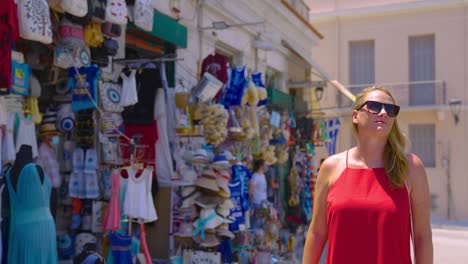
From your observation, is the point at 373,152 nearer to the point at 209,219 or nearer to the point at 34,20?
the point at 34,20

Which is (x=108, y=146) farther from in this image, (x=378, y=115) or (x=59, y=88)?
(x=378, y=115)

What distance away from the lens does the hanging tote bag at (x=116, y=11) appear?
20.2ft

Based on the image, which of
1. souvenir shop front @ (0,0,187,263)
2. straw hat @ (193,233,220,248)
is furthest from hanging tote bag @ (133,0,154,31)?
straw hat @ (193,233,220,248)

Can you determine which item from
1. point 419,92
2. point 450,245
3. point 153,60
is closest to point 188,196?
point 153,60

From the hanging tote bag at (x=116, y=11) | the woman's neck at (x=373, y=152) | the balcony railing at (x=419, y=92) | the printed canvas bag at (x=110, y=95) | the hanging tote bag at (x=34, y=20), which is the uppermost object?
the balcony railing at (x=419, y=92)

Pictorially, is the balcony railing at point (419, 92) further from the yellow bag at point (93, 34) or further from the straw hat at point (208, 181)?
the yellow bag at point (93, 34)

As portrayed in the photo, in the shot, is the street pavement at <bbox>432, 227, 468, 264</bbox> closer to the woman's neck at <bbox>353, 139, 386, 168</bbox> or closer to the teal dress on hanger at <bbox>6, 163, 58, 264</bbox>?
the teal dress on hanger at <bbox>6, 163, 58, 264</bbox>

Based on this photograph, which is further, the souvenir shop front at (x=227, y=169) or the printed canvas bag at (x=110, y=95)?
the souvenir shop front at (x=227, y=169)

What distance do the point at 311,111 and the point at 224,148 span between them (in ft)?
17.9

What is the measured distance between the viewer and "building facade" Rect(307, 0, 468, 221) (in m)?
21.0

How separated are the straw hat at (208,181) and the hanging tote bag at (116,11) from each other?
266 centimetres

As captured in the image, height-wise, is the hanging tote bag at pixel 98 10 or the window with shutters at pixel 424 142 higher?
the hanging tote bag at pixel 98 10

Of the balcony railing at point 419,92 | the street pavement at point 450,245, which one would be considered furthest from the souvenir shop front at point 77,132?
the balcony railing at point 419,92

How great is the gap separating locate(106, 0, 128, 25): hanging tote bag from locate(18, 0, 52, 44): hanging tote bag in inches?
36.0
